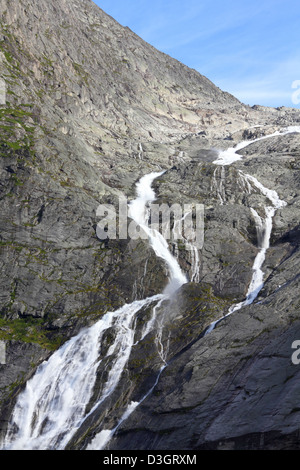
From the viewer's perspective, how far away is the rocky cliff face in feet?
105

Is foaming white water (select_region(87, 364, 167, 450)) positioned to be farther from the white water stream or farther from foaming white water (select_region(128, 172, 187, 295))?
foaming white water (select_region(128, 172, 187, 295))

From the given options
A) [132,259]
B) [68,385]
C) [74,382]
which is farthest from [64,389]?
[132,259]

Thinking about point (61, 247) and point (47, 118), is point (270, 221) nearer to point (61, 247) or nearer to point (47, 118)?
point (61, 247)

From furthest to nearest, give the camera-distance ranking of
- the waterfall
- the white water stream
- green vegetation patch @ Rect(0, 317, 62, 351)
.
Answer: the waterfall
green vegetation patch @ Rect(0, 317, 62, 351)
the white water stream

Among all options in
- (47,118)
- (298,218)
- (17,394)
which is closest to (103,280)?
(17,394)

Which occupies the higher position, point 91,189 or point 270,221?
point 91,189

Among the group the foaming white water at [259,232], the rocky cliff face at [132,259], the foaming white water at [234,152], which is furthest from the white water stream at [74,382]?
the foaming white water at [234,152]

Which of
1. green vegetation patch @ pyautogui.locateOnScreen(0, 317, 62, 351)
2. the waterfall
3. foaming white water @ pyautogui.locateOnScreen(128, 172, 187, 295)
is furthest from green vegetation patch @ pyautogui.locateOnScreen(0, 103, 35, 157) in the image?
the waterfall

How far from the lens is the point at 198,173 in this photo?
81625mm

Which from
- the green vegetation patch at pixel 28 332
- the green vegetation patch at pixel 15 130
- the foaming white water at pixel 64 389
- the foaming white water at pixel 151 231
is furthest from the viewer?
the green vegetation patch at pixel 15 130

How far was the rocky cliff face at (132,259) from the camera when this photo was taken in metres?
32.0

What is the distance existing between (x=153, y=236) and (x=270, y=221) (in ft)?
56.3

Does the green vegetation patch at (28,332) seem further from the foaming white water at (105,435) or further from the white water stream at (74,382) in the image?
the foaming white water at (105,435)

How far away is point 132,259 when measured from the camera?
5662 centimetres
